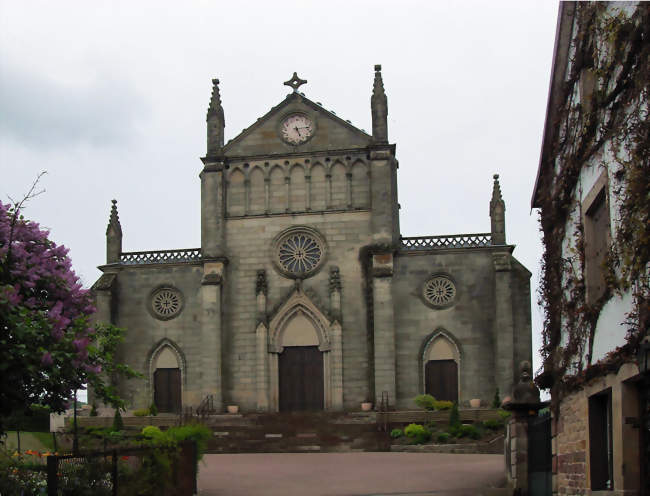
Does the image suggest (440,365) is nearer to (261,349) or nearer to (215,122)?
(261,349)

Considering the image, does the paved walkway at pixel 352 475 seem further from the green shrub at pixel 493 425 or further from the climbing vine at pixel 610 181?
the climbing vine at pixel 610 181

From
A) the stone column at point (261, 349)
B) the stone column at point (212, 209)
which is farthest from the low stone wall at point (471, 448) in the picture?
the stone column at point (212, 209)

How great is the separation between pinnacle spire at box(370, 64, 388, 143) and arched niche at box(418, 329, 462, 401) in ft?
28.6

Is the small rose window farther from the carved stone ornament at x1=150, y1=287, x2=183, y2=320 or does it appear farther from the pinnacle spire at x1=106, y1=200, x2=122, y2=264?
the pinnacle spire at x1=106, y1=200, x2=122, y2=264

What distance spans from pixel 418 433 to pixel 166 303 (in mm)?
14352

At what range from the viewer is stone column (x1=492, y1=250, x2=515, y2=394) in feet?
131

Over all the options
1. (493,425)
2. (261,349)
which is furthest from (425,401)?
(261,349)

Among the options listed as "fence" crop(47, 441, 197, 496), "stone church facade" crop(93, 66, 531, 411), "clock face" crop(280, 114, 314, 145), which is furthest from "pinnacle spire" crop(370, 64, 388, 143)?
"fence" crop(47, 441, 197, 496)

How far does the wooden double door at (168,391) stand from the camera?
1687 inches

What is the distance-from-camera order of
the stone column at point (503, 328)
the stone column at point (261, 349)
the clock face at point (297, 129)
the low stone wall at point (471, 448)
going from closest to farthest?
the low stone wall at point (471, 448), the stone column at point (503, 328), the stone column at point (261, 349), the clock face at point (297, 129)

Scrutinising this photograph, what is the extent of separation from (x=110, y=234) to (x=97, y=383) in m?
28.6

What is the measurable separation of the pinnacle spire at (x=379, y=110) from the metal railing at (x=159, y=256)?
943cm

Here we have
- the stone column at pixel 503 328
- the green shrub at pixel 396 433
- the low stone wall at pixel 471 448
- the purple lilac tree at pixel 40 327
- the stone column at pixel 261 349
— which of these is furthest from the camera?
the stone column at pixel 261 349

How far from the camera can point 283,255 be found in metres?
43.0
